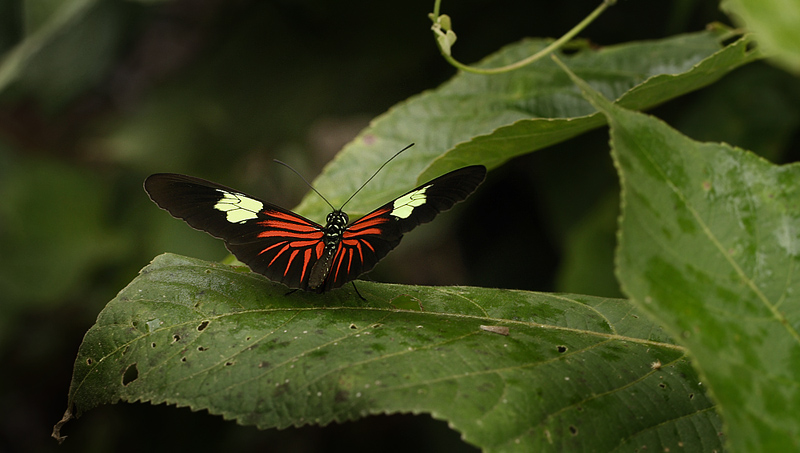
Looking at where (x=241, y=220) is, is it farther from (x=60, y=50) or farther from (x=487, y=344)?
(x=60, y=50)

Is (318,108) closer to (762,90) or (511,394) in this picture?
(762,90)

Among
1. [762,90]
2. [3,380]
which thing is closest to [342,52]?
[762,90]

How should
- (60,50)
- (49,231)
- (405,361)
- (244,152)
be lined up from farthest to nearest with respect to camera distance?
(49,231)
(244,152)
(60,50)
(405,361)

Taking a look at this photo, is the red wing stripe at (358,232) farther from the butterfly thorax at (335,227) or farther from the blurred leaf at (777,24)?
the blurred leaf at (777,24)

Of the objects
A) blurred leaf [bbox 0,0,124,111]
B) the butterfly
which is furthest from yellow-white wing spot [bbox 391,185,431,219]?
blurred leaf [bbox 0,0,124,111]

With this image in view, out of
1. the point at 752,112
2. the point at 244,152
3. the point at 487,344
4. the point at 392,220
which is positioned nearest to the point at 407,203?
the point at 392,220

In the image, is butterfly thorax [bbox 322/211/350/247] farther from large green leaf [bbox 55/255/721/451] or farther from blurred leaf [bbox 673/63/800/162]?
blurred leaf [bbox 673/63/800/162]

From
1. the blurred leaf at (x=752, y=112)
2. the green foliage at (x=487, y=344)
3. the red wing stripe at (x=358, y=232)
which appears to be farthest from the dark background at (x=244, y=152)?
the green foliage at (x=487, y=344)
